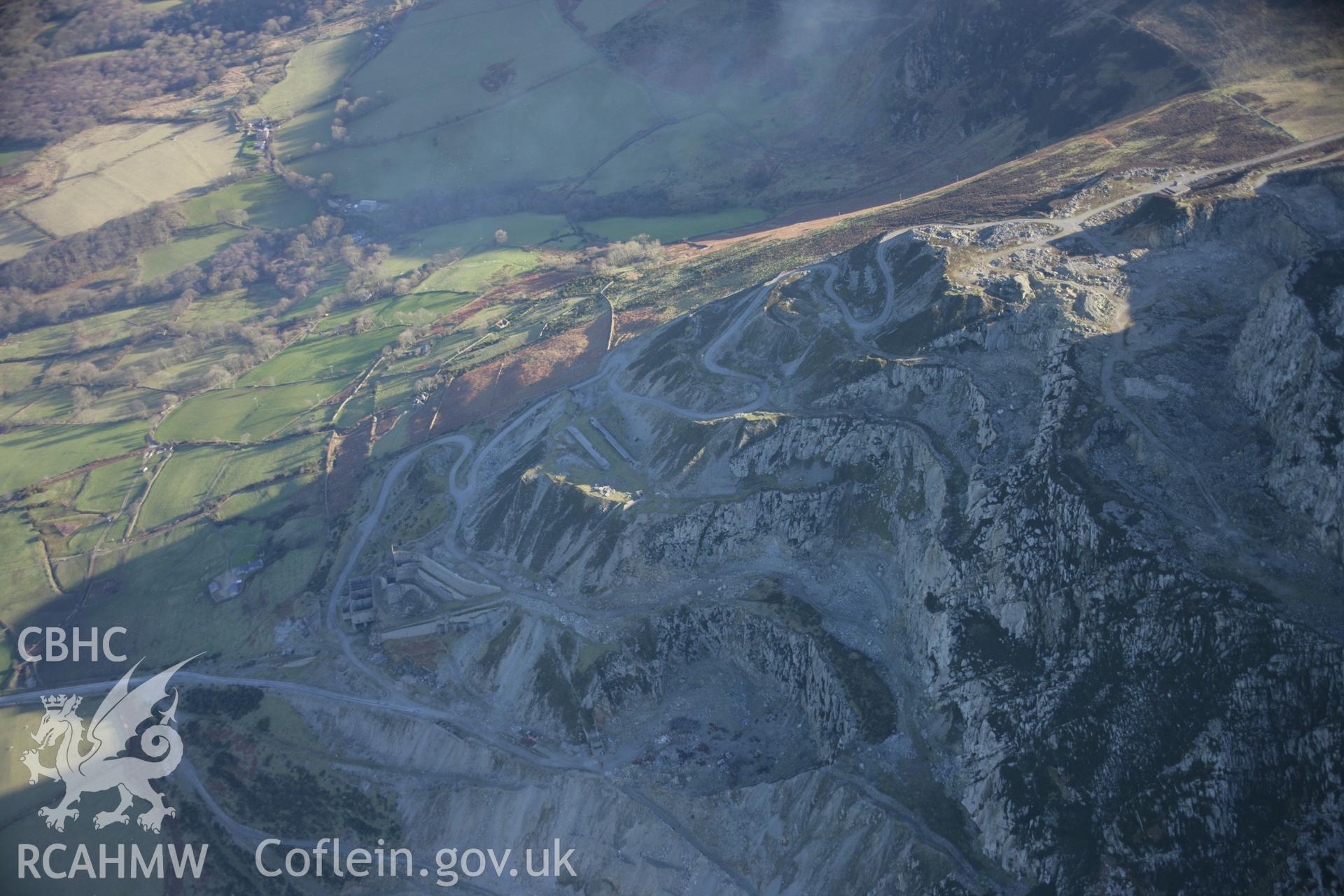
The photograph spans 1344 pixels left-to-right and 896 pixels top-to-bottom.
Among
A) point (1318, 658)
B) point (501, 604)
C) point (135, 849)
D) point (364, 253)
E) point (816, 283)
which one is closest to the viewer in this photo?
point (1318, 658)

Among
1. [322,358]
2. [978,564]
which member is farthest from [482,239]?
[978,564]

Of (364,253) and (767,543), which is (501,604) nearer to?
(767,543)

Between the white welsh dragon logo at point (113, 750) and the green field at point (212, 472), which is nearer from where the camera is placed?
the white welsh dragon logo at point (113, 750)

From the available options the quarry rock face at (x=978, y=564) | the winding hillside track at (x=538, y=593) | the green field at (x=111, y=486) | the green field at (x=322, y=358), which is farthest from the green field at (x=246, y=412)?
the quarry rock face at (x=978, y=564)

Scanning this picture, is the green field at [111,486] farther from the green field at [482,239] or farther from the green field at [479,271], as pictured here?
the green field at [482,239]

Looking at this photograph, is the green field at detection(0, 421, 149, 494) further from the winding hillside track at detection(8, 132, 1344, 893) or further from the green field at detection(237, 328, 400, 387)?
the winding hillside track at detection(8, 132, 1344, 893)

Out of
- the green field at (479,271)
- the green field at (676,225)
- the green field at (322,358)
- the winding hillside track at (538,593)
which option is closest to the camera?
the winding hillside track at (538,593)

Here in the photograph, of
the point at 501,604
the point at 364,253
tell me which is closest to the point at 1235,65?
the point at 501,604
